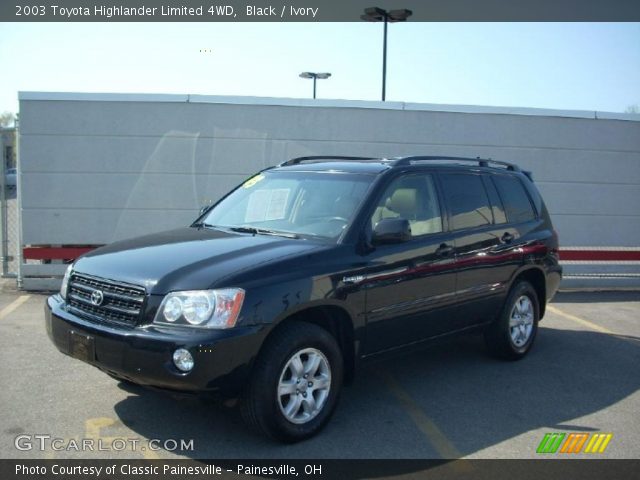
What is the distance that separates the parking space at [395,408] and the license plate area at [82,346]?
0.53 m

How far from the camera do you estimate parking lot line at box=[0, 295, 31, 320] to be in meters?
7.90

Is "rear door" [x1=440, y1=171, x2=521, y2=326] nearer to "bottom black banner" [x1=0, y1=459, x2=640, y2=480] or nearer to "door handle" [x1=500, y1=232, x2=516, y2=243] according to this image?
"door handle" [x1=500, y1=232, x2=516, y2=243]

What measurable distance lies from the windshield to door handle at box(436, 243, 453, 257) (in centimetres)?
84

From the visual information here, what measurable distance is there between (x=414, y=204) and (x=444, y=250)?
18.1 inches

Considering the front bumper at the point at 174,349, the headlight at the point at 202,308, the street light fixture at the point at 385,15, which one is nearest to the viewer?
the front bumper at the point at 174,349

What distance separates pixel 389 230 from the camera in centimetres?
464

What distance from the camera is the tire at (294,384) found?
156 inches

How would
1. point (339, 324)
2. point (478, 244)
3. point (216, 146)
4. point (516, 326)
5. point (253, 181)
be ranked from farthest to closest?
point (216, 146)
point (516, 326)
point (253, 181)
point (478, 244)
point (339, 324)

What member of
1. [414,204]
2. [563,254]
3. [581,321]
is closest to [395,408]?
[414,204]

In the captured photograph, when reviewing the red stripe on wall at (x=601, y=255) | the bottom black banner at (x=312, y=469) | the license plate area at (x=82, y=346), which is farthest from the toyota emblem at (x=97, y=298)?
the red stripe on wall at (x=601, y=255)

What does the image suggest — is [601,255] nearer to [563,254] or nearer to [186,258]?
[563,254]

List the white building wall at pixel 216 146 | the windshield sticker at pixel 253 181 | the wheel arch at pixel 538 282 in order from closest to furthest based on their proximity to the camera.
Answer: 1. the windshield sticker at pixel 253 181
2. the wheel arch at pixel 538 282
3. the white building wall at pixel 216 146

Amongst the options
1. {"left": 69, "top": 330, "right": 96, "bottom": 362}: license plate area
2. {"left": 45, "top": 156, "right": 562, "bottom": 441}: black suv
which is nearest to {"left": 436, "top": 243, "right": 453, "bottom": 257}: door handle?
{"left": 45, "top": 156, "right": 562, "bottom": 441}: black suv

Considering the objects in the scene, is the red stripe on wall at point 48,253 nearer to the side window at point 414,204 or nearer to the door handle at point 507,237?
the side window at point 414,204
